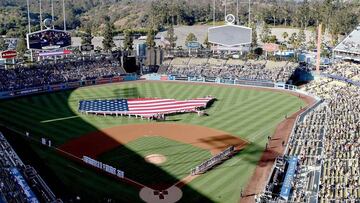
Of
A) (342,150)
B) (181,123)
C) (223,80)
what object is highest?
(223,80)

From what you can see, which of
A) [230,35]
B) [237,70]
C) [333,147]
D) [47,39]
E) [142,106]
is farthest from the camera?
[230,35]

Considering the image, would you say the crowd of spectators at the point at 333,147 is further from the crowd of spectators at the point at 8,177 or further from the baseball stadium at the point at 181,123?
the crowd of spectators at the point at 8,177

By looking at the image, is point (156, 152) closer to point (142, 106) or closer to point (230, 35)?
point (142, 106)

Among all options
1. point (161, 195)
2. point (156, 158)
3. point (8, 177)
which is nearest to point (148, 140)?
point (156, 158)

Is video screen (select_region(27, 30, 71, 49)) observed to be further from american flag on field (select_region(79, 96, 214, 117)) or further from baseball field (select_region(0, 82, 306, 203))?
american flag on field (select_region(79, 96, 214, 117))

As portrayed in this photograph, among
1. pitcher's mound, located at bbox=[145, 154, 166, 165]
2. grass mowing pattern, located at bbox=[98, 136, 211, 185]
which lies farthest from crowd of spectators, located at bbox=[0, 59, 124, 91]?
pitcher's mound, located at bbox=[145, 154, 166, 165]

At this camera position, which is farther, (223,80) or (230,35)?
(230,35)

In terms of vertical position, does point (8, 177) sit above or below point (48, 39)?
below

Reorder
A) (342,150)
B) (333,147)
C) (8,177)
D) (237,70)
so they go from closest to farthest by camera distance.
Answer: (8,177) → (342,150) → (333,147) → (237,70)
